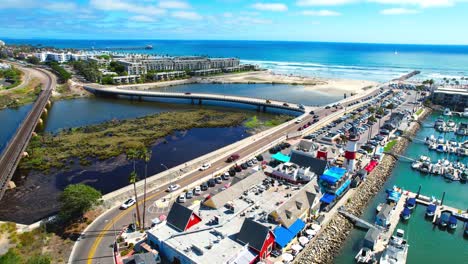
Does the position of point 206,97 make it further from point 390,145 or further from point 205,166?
point 390,145

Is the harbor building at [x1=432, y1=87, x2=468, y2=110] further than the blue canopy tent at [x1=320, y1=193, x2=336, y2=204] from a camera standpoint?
Yes

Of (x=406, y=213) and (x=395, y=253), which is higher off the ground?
(x=406, y=213)

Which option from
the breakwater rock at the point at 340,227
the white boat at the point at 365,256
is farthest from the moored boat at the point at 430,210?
the white boat at the point at 365,256

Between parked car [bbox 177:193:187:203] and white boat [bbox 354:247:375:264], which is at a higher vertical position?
parked car [bbox 177:193:187:203]

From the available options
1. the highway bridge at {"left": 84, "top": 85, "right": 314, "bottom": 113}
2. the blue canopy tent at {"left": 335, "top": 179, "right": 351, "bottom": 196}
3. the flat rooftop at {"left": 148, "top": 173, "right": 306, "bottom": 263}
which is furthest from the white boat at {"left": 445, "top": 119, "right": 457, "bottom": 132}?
→ the flat rooftop at {"left": 148, "top": 173, "right": 306, "bottom": 263}

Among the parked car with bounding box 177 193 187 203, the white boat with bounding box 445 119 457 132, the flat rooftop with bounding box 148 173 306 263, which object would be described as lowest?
the parked car with bounding box 177 193 187 203

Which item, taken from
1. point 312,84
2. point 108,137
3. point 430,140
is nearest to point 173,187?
point 108,137

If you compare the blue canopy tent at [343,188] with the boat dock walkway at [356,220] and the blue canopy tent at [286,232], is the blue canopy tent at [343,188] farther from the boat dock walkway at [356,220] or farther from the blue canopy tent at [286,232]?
the blue canopy tent at [286,232]

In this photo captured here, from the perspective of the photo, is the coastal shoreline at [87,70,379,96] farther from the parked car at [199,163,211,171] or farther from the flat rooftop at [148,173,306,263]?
the flat rooftop at [148,173,306,263]

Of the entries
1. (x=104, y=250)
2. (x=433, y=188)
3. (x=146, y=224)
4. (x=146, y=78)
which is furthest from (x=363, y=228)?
(x=146, y=78)
